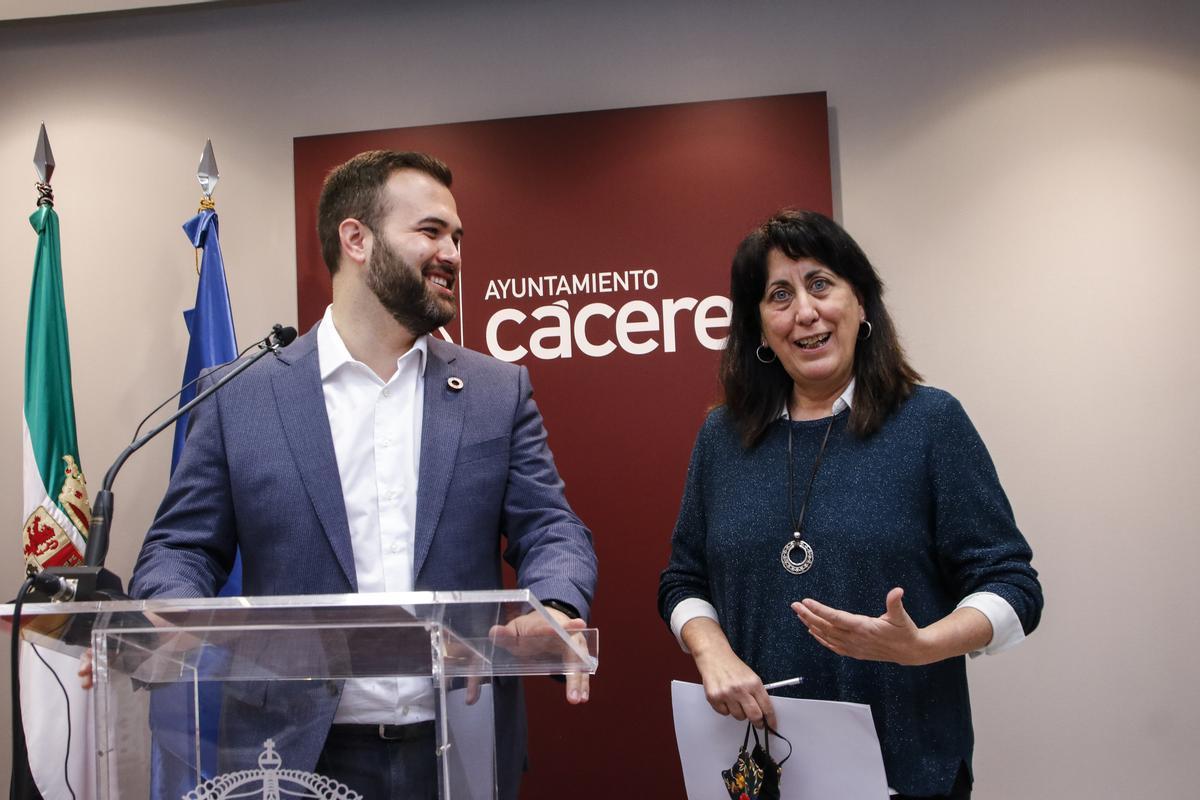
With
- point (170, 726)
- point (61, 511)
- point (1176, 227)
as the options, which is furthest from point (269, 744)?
point (1176, 227)

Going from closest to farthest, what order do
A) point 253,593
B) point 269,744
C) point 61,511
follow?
point 269,744
point 253,593
point 61,511

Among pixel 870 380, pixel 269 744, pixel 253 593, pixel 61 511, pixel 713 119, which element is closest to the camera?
pixel 269 744

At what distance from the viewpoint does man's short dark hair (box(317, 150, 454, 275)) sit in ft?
7.84

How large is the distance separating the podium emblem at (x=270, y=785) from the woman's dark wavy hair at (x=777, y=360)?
1.00 meters

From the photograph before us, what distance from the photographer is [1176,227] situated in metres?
3.37

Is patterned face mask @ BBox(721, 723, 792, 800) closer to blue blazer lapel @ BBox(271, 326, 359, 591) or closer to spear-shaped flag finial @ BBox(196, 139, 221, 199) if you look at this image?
blue blazer lapel @ BBox(271, 326, 359, 591)

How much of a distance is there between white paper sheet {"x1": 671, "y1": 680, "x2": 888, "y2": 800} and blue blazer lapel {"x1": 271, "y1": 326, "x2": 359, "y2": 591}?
2.17ft

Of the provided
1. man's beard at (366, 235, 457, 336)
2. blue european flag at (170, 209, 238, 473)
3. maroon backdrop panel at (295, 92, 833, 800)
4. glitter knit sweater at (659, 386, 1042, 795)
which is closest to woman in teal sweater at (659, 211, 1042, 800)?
glitter knit sweater at (659, 386, 1042, 795)

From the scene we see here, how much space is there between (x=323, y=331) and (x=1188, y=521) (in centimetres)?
Answer: 261

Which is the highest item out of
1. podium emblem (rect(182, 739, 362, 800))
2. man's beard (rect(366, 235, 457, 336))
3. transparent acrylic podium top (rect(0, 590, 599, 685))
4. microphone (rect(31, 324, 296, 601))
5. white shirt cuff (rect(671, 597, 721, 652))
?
man's beard (rect(366, 235, 457, 336))

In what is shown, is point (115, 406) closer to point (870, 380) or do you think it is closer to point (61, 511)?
point (61, 511)

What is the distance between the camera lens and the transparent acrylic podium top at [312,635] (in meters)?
1.29

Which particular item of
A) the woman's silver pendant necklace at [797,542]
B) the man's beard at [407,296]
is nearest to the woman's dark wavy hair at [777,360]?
the woman's silver pendant necklace at [797,542]

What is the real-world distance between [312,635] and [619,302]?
2284 mm
